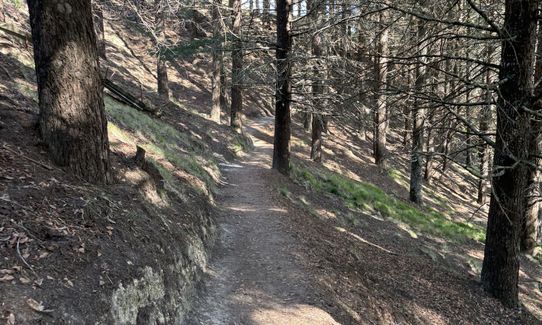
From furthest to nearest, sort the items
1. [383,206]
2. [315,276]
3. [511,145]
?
[383,206], [511,145], [315,276]

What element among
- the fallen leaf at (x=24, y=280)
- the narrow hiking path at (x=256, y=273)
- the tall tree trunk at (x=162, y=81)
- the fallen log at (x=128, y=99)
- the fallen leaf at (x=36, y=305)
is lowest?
the narrow hiking path at (x=256, y=273)

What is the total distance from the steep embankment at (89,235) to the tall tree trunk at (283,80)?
15.8ft

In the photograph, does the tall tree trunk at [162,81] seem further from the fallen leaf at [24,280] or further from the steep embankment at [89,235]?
the fallen leaf at [24,280]

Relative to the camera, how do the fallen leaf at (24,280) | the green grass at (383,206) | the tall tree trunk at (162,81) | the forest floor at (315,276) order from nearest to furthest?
1. the fallen leaf at (24,280)
2. the forest floor at (315,276)
3. the green grass at (383,206)
4. the tall tree trunk at (162,81)

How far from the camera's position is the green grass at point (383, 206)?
566 inches

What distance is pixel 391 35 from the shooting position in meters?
19.4

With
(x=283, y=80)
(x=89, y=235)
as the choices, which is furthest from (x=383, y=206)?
(x=89, y=235)

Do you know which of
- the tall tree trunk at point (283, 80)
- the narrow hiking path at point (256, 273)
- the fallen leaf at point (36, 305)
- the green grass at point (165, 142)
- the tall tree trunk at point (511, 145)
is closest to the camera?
the fallen leaf at point (36, 305)

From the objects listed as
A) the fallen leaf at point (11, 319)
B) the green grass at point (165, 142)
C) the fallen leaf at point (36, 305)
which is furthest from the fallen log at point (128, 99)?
the fallen leaf at point (11, 319)

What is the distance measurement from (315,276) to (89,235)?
3634 millimetres

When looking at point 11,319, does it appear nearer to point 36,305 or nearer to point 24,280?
point 36,305

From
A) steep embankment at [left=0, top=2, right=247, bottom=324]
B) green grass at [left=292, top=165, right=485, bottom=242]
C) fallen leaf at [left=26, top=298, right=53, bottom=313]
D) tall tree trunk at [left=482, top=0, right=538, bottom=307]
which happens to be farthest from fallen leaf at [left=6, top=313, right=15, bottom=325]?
green grass at [left=292, top=165, right=485, bottom=242]

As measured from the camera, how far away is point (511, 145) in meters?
6.74

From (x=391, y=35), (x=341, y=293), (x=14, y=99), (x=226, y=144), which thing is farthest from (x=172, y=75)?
(x=341, y=293)
